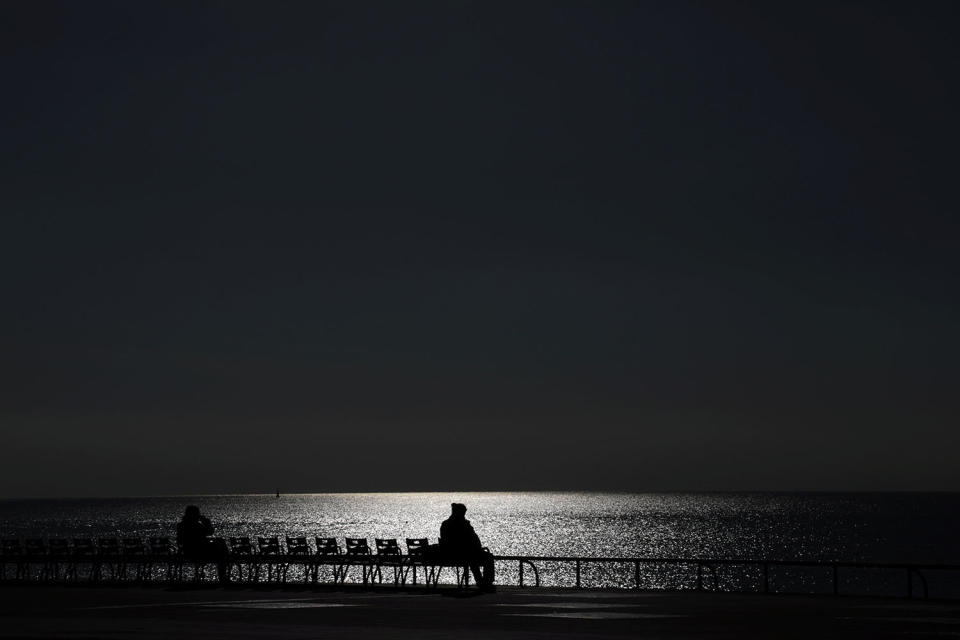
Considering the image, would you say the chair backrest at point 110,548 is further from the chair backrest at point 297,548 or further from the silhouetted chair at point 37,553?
the chair backrest at point 297,548

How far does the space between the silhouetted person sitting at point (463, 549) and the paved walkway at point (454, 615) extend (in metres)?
0.51

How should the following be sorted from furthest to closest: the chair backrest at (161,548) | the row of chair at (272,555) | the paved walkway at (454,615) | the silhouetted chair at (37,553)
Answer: the silhouetted chair at (37,553) < the chair backrest at (161,548) < the row of chair at (272,555) < the paved walkway at (454,615)

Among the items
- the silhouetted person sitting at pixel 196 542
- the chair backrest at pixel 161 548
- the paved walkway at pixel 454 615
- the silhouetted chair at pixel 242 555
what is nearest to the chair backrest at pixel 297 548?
the silhouetted chair at pixel 242 555

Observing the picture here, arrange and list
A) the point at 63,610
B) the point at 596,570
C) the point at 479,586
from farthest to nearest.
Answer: the point at 596,570
the point at 479,586
the point at 63,610

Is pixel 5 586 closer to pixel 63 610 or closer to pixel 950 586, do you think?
pixel 63 610

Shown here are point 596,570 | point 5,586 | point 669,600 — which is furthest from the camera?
point 596,570

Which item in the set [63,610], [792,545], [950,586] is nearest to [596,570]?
[950,586]

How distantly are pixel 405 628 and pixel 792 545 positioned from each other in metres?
164

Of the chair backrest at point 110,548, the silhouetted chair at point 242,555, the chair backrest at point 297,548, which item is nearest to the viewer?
the silhouetted chair at point 242,555

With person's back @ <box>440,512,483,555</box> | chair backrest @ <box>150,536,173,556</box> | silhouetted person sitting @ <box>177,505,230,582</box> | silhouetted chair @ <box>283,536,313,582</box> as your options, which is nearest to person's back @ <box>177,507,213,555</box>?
silhouetted person sitting @ <box>177,505,230,582</box>

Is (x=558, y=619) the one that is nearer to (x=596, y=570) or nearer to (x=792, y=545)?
(x=596, y=570)

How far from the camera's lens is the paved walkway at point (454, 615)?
18.9m

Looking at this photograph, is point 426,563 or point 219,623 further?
point 426,563

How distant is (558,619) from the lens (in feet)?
70.0
